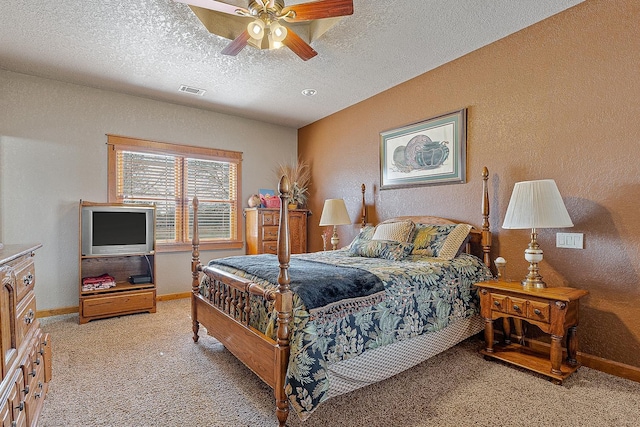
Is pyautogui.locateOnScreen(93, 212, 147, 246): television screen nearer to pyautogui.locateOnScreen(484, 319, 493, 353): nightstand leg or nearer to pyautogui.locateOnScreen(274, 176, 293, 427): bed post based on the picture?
pyautogui.locateOnScreen(274, 176, 293, 427): bed post

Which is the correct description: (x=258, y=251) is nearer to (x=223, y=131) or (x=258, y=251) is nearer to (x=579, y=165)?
(x=223, y=131)

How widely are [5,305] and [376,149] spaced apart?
3.76 m

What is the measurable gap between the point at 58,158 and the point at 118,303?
181 centimetres

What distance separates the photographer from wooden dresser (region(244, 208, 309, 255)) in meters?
4.75

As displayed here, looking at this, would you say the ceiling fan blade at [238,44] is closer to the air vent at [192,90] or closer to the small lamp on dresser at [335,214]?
the air vent at [192,90]

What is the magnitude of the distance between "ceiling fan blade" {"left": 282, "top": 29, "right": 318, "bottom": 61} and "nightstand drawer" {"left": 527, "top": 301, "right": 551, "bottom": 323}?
2493 millimetres

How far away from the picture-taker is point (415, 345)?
2303 mm

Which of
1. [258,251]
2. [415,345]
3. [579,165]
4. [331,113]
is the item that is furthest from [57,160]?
[579,165]

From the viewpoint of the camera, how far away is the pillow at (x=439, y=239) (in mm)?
2939

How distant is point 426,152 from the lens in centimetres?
363

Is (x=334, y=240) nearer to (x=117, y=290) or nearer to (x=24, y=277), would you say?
(x=117, y=290)

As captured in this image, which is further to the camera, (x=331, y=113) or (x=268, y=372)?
(x=331, y=113)

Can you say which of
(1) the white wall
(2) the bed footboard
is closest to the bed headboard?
(2) the bed footboard

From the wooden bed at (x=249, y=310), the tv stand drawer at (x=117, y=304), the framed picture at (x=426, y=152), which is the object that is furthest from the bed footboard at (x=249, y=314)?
the framed picture at (x=426, y=152)
